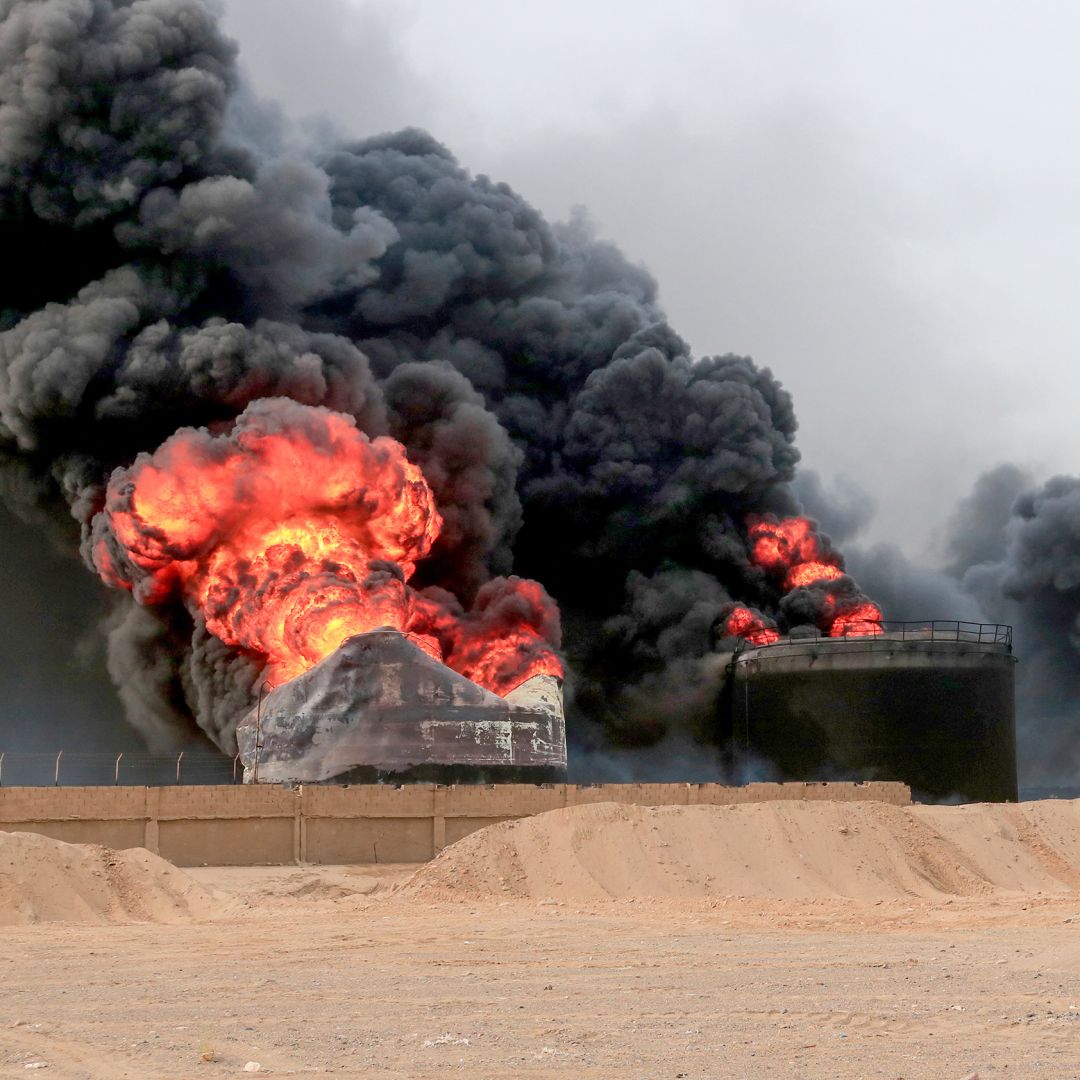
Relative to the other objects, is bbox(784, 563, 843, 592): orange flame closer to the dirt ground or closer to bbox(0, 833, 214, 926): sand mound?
the dirt ground

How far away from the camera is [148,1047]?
16.9 metres

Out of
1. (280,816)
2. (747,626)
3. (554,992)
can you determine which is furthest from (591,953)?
(747,626)

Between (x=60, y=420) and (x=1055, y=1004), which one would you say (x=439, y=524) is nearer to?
(x=60, y=420)

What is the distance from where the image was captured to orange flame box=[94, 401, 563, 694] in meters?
57.8

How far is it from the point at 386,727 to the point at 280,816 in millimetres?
12169

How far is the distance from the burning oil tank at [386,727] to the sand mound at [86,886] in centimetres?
1966

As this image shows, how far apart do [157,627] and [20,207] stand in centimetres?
1907

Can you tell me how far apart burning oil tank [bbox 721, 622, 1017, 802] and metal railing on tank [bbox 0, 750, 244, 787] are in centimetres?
2452

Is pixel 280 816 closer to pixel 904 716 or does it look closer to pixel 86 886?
pixel 86 886

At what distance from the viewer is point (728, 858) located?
35031 millimetres

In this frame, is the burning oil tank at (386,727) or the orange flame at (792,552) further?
the orange flame at (792,552)

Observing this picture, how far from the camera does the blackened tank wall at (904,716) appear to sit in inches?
2554

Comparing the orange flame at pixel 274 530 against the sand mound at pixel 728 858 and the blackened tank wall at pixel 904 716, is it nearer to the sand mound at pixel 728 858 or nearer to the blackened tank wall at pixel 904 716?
the blackened tank wall at pixel 904 716

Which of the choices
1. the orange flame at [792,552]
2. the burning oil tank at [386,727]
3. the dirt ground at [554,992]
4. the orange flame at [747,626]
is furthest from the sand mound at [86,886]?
the orange flame at [792,552]
